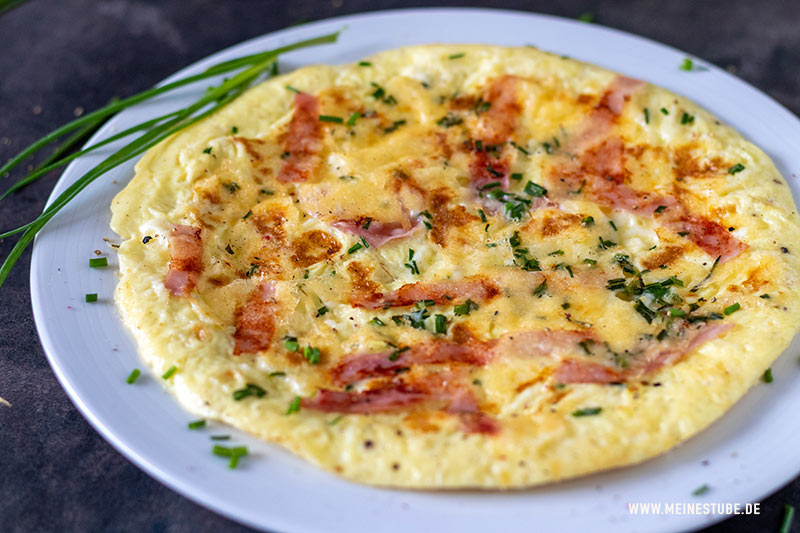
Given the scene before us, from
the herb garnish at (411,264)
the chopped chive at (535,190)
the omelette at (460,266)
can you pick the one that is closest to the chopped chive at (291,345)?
the omelette at (460,266)

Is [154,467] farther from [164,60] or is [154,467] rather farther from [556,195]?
[164,60]

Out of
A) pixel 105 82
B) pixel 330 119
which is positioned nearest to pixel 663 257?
pixel 330 119

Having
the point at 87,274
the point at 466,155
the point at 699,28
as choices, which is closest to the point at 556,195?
the point at 466,155

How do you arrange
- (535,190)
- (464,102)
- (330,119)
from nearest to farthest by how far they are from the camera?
(535,190)
(330,119)
(464,102)

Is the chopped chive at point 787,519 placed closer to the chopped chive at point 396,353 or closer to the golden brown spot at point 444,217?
the chopped chive at point 396,353

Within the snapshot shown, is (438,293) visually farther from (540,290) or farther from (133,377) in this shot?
(133,377)
